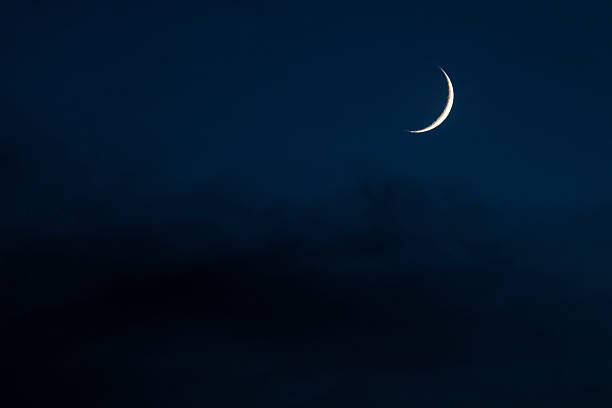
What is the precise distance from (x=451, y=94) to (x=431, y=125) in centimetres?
438

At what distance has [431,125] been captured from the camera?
98625 millimetres

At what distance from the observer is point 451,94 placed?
98.5 m
